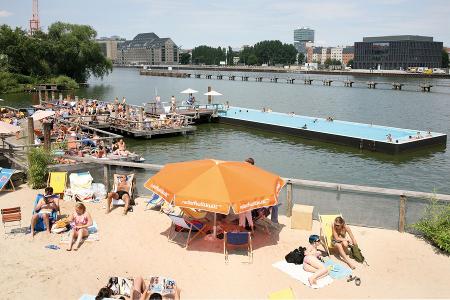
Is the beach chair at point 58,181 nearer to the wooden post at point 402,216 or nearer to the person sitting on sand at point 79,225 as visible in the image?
the person sitting on sand at point 79,225

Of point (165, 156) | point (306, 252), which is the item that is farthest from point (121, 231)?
point (165, 156)

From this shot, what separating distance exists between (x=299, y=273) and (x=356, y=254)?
1.35 m

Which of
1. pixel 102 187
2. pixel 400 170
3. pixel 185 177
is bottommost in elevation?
pixel 400 170

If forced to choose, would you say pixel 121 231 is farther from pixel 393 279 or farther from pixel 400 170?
pixel 400 170

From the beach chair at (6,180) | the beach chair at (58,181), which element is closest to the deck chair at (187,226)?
the beach chair at (58,181)

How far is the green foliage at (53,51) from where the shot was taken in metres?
81.9

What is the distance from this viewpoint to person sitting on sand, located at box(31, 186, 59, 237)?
10.2m

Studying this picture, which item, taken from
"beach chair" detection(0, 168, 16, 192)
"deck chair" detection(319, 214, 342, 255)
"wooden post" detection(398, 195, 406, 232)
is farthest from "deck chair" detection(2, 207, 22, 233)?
"wooden post" detection(398, 195, 406, 232)

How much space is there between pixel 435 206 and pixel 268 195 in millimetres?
3679

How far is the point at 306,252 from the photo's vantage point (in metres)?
8.48

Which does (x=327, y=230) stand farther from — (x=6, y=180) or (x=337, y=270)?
(x=6, y=180)

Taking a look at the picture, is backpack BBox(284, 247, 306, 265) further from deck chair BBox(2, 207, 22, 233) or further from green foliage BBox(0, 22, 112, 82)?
green foliage BBox(0, 22, 112, 82)

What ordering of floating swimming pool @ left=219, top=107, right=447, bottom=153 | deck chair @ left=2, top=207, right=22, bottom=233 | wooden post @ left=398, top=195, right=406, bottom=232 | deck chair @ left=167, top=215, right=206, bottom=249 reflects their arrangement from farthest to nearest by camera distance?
1. floating swimming pool @ left=219, top=107, right=447, bottom=153
2. deck chair @ left=2, top=207, right=22, bottom=233
3. wooden post @ left=398, top=195, right=406, bottom=232
4. deck chair @ left=167, top=215, right=206, bottom=249

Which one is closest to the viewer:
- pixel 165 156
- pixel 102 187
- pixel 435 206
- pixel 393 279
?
pixel 393 279
